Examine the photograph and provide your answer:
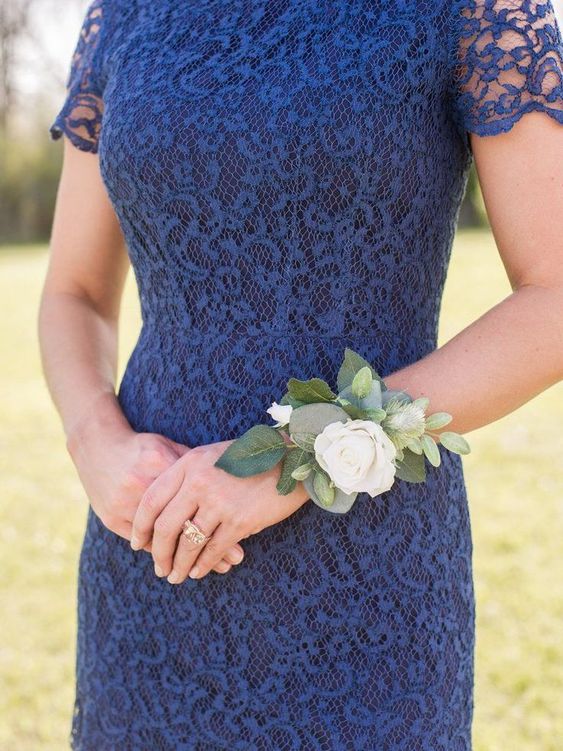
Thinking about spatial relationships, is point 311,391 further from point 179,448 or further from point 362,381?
point 179,448

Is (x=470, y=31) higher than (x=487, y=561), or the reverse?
(x=470, y=31)

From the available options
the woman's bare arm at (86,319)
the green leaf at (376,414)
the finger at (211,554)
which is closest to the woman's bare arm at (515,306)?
the green leaf at (376,414)

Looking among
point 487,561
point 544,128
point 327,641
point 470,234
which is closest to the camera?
point 544,128

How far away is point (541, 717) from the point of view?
373cm

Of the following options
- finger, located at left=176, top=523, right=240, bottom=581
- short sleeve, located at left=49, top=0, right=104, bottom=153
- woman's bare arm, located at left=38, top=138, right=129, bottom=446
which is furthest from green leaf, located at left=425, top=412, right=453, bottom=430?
short sleeve, located at left=49, top=0, right=104, bottom=153

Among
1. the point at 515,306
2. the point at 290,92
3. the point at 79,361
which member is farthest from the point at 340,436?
the point at 79,361

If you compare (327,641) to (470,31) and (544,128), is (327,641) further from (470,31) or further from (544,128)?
(470,31)

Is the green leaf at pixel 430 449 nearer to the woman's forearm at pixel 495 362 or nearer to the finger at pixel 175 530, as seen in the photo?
the woman's forearm at pixel 495 362

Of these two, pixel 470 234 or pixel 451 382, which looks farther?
pixel 470 234

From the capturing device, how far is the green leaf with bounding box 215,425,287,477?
1.29 metres

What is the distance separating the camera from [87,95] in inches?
71.9

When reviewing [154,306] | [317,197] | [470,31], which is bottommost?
[154,306]

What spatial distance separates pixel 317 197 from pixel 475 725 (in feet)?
9.94

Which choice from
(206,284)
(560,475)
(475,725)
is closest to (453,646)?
(206,284)
